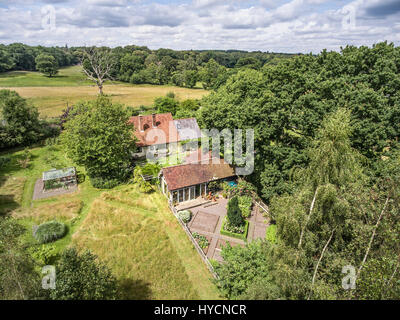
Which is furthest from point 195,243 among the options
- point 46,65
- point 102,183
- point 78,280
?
point 46,65

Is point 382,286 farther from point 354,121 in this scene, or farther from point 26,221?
point 26,221

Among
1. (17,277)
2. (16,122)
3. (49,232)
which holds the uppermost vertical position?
(16,122)

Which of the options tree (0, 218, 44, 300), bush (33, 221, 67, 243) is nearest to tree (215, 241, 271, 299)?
tree (0, 218, 44, 300)

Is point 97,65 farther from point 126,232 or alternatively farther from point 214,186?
point 126,232

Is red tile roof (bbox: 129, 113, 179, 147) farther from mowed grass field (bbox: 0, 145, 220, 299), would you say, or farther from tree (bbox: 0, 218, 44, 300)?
tree (bbox: 0, 218, 44, 300)

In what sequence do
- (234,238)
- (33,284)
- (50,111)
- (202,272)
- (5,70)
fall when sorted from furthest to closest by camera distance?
1. (5,70)
2. (50,111)
3. (234,238)
4. (202,272)
5. (33,284)

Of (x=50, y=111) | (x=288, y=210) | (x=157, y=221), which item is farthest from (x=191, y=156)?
(x=50, y=111)
